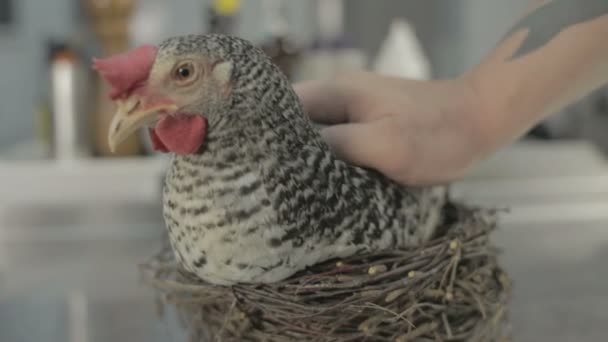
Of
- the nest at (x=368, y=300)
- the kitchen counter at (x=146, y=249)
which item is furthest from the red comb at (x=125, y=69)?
the kitchen counter at (x=146, y=249)

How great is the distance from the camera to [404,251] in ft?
1.32

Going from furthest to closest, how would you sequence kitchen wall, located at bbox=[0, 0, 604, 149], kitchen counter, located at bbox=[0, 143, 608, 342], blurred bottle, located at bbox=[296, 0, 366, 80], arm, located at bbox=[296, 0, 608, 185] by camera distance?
kitchen wall, located at bbox=[0, 0, 604, 149] < blurred bottle, located at bbox=[296, 0, 366, 80] < kitchen counter, located at bbox=[0, 143, 608, 342] < arm, located at bbox=[296, 0, 608, 185]

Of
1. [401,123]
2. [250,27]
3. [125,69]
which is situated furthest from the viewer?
[250,27]

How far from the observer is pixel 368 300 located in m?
0.38

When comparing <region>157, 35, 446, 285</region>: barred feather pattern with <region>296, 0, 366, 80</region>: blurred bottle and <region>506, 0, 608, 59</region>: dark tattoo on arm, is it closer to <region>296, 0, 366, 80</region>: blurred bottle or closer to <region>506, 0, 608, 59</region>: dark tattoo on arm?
<region>506, 0, 608, 59</region>: dark tattoo on arm

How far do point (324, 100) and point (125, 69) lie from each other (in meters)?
0.17

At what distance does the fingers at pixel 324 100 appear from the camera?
1.54 ft

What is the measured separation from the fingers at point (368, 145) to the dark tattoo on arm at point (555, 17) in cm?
12

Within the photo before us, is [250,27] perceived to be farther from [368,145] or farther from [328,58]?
[368,145]

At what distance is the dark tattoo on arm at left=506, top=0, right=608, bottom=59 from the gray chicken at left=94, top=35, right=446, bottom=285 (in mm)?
175

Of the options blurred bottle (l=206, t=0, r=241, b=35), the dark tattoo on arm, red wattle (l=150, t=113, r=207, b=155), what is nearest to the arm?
the dark tattoo on arm

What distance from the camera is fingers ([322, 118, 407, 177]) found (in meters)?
0.42

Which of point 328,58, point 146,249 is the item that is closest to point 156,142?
point 146,249

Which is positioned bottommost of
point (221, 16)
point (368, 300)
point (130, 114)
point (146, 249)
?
point (146, 249)
